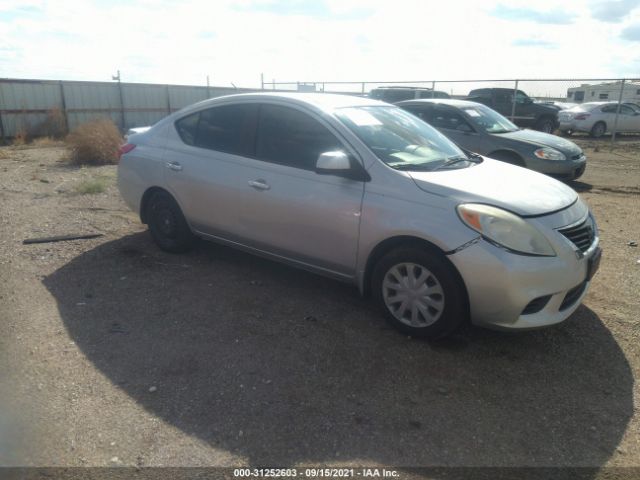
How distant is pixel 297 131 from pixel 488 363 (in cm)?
236

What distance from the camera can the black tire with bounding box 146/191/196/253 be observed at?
525cm

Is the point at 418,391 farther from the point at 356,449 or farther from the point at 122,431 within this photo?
the point at 122,431

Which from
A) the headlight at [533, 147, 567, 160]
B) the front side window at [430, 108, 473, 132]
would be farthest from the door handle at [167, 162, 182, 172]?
the headlight at [533, 147, 567, 160]

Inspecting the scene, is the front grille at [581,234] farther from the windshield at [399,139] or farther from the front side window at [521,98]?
the front side window at [521,98]

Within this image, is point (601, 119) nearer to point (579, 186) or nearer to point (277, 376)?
point (579, 186)

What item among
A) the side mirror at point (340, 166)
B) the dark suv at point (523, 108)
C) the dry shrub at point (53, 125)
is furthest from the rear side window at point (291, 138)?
the dark suv at point (523, 108)

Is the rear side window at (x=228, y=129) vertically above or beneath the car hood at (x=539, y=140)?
above

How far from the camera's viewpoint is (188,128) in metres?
5.14

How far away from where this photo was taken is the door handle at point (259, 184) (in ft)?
14.2

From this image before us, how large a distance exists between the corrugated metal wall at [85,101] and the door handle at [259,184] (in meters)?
15.9

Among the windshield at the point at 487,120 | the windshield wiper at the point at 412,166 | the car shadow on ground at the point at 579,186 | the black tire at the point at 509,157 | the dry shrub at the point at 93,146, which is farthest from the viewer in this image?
the dry shrub at the point at 93,146

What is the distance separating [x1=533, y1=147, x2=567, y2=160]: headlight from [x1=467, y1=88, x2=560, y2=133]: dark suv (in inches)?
441

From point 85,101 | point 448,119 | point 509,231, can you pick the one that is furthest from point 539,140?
point 85,101

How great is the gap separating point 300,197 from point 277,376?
4.81 ft
